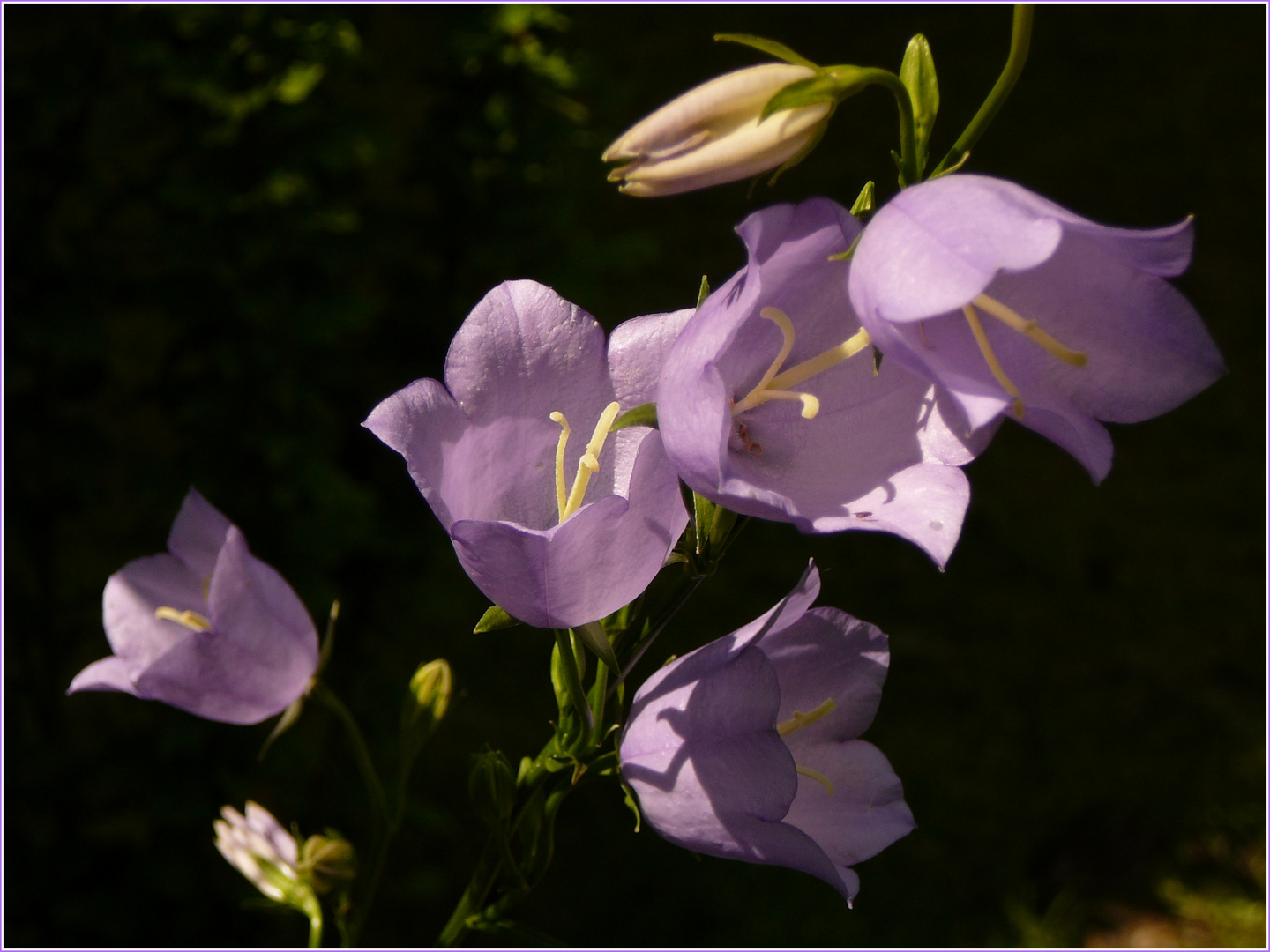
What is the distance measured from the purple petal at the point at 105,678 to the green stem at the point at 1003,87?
68cm

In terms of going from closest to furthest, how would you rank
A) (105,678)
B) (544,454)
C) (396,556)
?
(544,454) < (105,678) < (396,556)

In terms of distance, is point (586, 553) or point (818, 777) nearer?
point (586, 553)

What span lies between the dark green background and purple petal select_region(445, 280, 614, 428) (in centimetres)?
126

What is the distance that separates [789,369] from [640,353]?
94 millimetres

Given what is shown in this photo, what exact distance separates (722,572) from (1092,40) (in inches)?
157

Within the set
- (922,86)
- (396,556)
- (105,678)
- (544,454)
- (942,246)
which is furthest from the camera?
(396,556)

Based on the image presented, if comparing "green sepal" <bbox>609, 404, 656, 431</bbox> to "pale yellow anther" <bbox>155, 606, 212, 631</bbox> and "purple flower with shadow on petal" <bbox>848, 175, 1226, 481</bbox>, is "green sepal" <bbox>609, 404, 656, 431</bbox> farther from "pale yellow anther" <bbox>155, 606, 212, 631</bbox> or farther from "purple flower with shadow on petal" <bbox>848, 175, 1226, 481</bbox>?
"pale yellow anther" <bbox>155, 606, 212, 631</bbox>

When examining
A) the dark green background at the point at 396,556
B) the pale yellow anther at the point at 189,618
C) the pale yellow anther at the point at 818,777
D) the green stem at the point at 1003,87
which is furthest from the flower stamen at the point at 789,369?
the dark green background at the point at 396,556

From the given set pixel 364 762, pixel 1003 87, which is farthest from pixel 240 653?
pixel 1003 87

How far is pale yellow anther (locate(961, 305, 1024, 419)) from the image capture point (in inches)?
22.2

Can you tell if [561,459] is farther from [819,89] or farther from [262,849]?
[262,849]

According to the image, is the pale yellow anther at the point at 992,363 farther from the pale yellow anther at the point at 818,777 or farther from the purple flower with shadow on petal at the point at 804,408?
the pale yellow anther at the point at 818,777

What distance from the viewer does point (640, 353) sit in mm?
701

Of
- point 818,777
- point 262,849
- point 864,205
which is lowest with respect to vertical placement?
point 262,849
